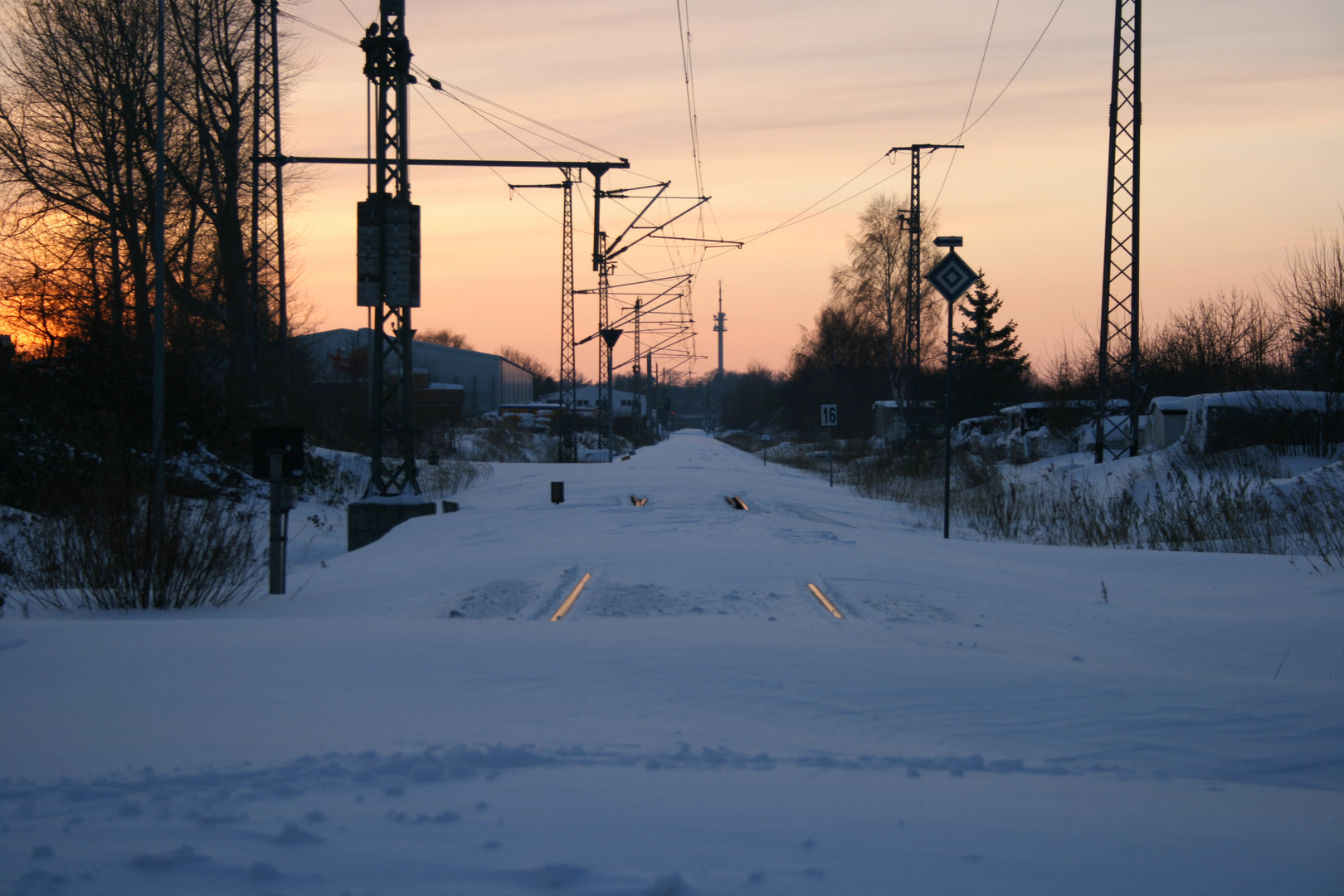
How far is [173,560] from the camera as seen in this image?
27.7 feet

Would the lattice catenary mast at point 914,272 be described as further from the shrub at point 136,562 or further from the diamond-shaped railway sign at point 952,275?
the shrub at point 136,562

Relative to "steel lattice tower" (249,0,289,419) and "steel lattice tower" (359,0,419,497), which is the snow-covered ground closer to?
"steel lattice tower" (359,0,419,497)

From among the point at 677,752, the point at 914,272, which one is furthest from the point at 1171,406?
the point at 677,752

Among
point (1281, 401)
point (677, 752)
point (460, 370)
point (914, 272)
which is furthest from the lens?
point (460, 370)

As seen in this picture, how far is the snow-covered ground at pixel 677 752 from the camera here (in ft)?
9.91

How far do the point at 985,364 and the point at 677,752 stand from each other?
6100 cm

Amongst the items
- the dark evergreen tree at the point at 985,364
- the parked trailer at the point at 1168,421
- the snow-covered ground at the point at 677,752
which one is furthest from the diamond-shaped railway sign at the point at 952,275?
the dark evergreen tree at the point at 985,364

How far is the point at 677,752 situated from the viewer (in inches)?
160

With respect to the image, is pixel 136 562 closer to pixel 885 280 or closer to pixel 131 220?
pixel 131 220

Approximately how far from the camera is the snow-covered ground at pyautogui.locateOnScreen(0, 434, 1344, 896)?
3020mm

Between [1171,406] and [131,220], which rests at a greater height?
[131,220]

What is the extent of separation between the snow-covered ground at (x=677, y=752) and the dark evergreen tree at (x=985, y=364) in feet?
160

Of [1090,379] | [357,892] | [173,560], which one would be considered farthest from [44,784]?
[1090,379]

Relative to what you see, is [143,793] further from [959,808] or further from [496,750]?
[959,808]
